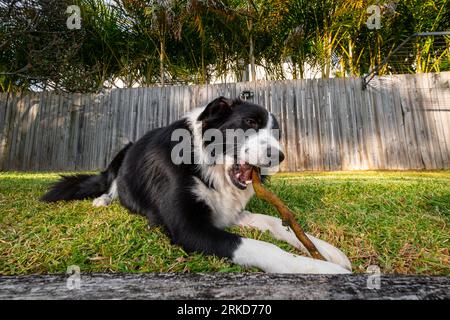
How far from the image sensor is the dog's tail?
2963 millimetres

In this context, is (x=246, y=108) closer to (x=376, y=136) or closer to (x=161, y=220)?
(x=161, y=220)

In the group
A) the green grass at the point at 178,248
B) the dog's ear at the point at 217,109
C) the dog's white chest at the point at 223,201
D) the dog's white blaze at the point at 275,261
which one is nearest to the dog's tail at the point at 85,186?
the green grass at the point at 178,248

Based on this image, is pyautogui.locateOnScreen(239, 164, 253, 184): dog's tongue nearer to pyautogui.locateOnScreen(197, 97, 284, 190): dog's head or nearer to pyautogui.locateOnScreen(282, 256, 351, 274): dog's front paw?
pyautogui.locateOnScreen(197, 97, 284, 190): dog's head

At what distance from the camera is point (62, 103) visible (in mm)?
8609

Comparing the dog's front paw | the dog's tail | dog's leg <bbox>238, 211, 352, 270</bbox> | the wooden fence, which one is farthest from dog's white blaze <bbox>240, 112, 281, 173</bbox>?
the wooden fence

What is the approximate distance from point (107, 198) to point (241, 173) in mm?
1652

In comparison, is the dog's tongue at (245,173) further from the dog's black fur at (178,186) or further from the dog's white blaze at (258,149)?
the dog's black fur at (178,186)

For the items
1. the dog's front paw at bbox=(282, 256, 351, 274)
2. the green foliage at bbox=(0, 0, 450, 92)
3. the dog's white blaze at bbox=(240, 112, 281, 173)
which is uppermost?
the green foliage at bbox=(0, 0, 450, 92)

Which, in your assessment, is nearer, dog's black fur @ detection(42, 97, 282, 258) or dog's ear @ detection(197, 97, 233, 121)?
dog's black fur @ detection(42, 97, 282, 258)

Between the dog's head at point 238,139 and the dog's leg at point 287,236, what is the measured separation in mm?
289

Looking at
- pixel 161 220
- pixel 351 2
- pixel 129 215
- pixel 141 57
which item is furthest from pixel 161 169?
pixel 141 57

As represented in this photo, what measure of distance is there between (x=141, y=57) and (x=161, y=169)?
9.91 meters

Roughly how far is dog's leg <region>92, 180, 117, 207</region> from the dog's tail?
9cm

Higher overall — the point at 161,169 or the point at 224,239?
the point at 161,169
